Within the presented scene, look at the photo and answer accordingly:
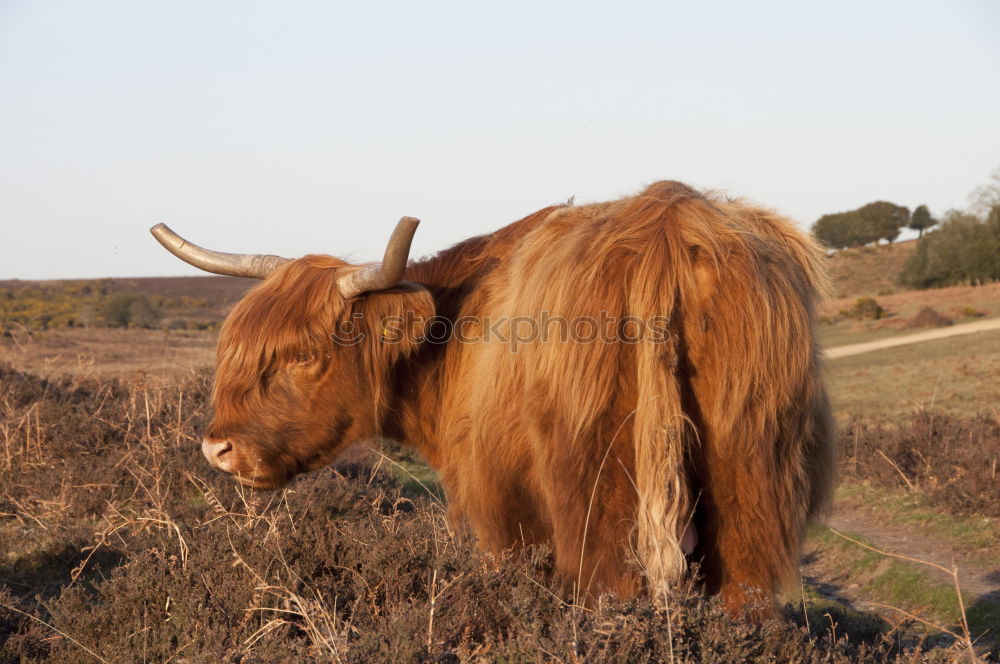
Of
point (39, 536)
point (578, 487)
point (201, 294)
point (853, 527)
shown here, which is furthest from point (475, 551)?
point (201, 294)

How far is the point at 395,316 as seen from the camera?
3.98 m

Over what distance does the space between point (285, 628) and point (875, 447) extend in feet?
24.9

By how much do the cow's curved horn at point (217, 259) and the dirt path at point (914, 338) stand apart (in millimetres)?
20825

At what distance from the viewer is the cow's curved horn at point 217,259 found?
4598mm

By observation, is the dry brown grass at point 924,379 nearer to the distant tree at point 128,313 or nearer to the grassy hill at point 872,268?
the grassy hill at point 872,268

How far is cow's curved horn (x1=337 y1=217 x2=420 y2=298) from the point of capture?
373 centimetres

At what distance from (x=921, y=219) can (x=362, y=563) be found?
7191cm

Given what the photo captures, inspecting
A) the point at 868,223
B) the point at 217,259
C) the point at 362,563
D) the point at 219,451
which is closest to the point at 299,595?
the point at 362,563

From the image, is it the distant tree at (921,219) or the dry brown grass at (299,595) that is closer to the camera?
the dry brown grass at (299,595)

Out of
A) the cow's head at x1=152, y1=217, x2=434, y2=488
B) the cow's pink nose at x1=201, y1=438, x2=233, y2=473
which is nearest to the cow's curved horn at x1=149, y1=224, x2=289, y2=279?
the cow's head at x1=152, y1=217, x2=434, y2=488

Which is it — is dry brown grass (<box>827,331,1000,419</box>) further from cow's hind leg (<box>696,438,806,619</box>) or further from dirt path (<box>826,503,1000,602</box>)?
cow's hind leg (<box>696,438,806,619</box>)

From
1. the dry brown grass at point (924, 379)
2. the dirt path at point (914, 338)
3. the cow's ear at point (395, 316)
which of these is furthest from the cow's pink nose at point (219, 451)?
the dirt path at point (914, 338)

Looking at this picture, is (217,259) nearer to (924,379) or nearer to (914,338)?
(924,379)

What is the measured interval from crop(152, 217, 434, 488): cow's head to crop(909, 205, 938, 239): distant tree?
232 feet
